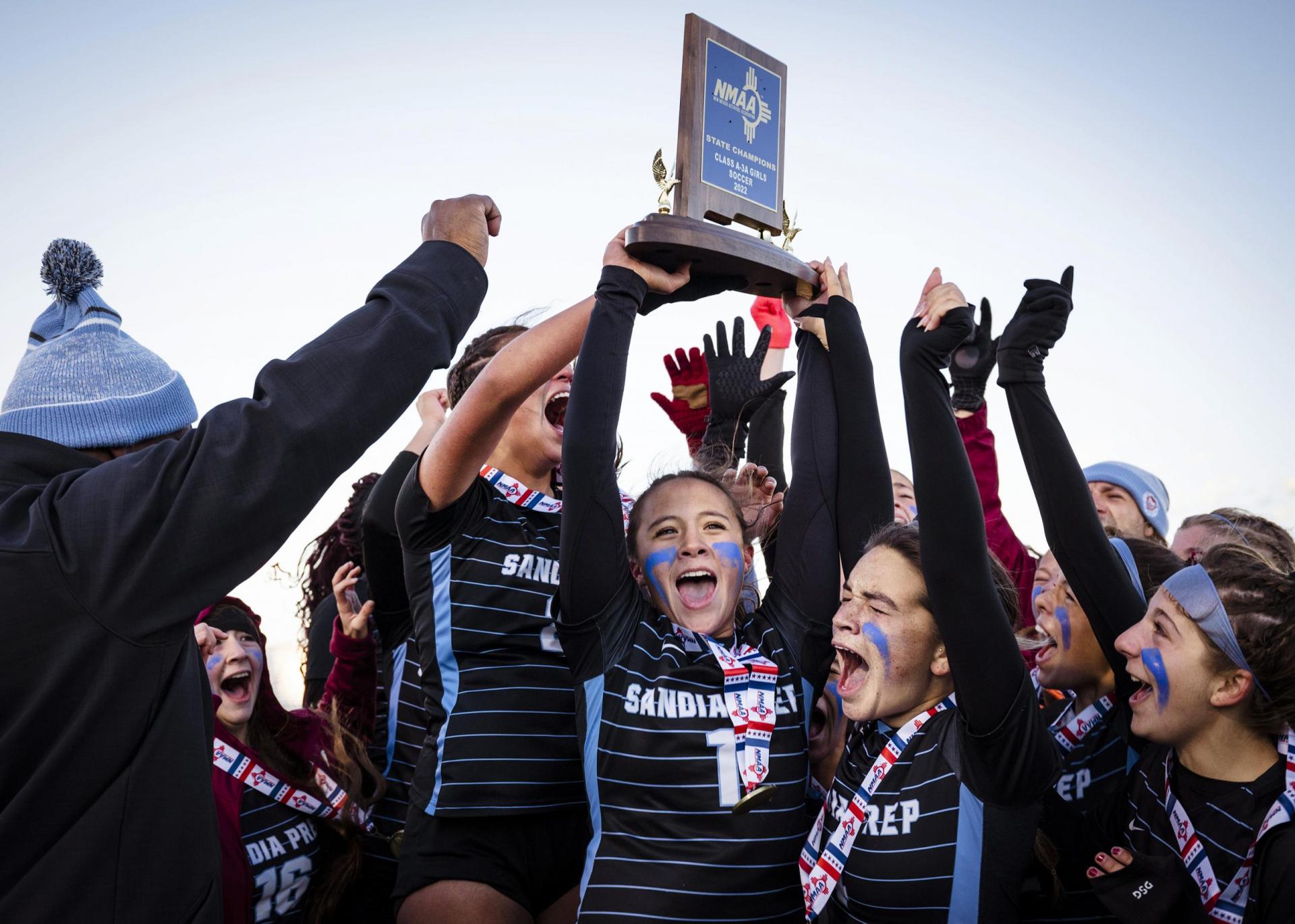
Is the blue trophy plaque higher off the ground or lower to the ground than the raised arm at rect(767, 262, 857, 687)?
higher

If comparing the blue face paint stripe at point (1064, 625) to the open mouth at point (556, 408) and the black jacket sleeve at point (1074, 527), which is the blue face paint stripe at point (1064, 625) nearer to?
the black jacket sleeve at point (1074, 527)

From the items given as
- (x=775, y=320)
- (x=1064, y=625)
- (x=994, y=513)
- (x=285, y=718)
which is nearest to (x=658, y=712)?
(x=1064, y=625)

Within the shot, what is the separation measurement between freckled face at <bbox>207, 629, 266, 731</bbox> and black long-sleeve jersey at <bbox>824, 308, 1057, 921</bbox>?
6.69 feet

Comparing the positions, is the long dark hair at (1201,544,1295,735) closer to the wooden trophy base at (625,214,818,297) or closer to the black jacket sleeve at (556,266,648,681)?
the wooden trophy base at (625,214,818,297)

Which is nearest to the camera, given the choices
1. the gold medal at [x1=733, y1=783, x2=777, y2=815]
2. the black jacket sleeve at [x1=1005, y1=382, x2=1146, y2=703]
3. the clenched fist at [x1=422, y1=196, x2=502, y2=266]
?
the clenched fist at [x1=422, y1=196, x2=502, y2=266]

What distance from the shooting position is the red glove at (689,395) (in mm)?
4020

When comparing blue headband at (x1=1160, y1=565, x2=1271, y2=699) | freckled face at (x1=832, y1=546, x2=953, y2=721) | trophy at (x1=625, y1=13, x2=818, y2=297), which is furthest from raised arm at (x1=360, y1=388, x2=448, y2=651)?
blue headband at (x1=1160, y1=565, x2=1271, y2=699)

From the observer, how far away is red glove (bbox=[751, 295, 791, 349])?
13.3 ft

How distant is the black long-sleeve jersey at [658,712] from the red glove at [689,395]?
1271 mm

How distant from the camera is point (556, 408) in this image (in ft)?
10.3

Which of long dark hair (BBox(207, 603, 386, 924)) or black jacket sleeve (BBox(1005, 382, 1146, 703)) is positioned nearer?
black jacket sleeve (BBox(1005, 382, 1146, 703))

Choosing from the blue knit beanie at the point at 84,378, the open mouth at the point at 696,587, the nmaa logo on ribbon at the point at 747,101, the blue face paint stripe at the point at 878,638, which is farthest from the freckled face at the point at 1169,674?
the blue knit beanie at the point at 84,378

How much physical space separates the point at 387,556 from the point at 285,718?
0.74 meters

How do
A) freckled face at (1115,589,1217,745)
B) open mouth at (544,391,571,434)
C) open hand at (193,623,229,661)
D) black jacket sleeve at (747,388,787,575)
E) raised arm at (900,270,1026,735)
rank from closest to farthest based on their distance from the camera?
raised arm at (900,270,1026,735) < freckled face at (1115,589,1217,745) < open mouth at (544,391,571,434) < open hand at (193,623,229,661) < black jacket sleeve at (747,388,787,575)
